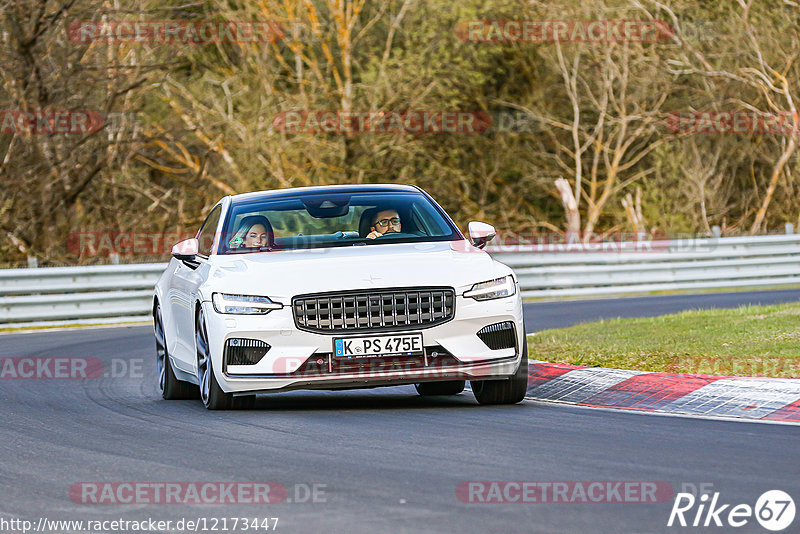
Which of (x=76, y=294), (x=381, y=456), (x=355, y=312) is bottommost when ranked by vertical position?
(x=76, y=294)

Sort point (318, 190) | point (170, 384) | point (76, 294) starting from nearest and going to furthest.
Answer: point (318, 190)
point (170, 384)
point (76, 294)

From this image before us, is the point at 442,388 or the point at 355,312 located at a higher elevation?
the point at 355,312

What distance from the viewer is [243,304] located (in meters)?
9.63

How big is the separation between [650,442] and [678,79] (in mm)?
31445

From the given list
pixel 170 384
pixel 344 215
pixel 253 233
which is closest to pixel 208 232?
pixel 253 233

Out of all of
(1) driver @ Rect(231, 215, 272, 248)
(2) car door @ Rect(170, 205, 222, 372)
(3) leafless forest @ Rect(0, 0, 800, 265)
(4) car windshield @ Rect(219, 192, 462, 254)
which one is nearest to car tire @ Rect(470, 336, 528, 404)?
(4) car windshield @ Rect(219, 192, 462, 254)

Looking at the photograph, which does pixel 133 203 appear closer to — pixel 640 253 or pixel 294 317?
pixel 640 253

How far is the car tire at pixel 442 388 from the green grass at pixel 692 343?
4.13 ft

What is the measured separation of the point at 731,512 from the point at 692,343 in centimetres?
715

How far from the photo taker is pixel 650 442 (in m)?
7.96

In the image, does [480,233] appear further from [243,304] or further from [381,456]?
[381,456]

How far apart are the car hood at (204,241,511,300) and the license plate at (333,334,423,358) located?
341 millimetres

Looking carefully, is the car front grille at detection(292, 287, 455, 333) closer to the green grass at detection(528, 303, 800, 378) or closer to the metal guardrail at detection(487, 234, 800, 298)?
the green grass at detection(528, 303, 800, 378)

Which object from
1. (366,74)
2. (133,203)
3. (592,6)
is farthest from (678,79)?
(133,203)
